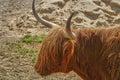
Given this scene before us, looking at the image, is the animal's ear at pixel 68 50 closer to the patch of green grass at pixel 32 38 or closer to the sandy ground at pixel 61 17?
the patch of green grass at pixel 32 38

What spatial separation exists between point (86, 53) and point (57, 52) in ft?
1.27

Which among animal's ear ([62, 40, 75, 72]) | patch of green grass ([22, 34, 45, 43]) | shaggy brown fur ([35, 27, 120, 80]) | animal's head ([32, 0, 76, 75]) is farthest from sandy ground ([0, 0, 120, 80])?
animal's ear ([62, 40, 75, 72])

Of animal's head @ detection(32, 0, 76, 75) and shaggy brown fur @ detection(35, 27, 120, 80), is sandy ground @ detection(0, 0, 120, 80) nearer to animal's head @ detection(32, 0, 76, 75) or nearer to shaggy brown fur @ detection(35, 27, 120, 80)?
animal's head @ detection(32, 0, 76, 75)

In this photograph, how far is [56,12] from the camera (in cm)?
1445

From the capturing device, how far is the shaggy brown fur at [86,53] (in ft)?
Answer: 19.8

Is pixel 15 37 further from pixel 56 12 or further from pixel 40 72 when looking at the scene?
pixel 40 72

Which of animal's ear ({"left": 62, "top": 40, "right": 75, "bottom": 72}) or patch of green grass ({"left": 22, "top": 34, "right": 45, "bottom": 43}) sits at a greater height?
animal's ear ({"left": 62, "top": 40, "right": 75, "bottom": 72})

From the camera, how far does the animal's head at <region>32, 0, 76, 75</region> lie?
6.10m

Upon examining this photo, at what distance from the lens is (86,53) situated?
616 cm

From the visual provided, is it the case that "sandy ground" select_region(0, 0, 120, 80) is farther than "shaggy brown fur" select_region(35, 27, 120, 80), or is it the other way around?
"sandy ground" select_region(0, 0, 120, 80)

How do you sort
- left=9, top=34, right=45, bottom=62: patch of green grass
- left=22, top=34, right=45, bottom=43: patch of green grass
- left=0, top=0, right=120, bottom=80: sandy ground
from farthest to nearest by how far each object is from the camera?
left=0, top=0, right=120, bottom=80: sandy ground < left=22, top=34, right=45, bottom=43: patch of green grass < left=9, top=34, right=45, bottom=62: patch of green grass

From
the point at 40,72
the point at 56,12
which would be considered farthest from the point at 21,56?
the point at 40,72

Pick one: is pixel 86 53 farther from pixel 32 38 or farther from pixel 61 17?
pixel 61 17

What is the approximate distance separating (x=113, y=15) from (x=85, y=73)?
327 inches
